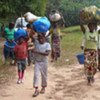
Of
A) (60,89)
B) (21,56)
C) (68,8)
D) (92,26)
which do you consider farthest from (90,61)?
(68,8)

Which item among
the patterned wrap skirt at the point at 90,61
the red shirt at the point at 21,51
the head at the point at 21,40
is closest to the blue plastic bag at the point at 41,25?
the patterned wrap skirt at the point at 90,61

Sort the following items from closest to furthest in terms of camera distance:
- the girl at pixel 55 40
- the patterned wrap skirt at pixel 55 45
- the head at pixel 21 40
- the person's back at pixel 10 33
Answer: the head at pixel 21 40, the person's back at pixel 10 33, the girl at pixel 55 40, the patterned wrap skirt at pixel 55 45

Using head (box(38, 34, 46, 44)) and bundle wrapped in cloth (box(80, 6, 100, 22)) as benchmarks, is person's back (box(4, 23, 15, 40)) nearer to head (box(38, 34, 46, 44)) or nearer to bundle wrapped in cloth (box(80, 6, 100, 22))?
bundle wrapped in cloth (box(80, 6, 100, 22))

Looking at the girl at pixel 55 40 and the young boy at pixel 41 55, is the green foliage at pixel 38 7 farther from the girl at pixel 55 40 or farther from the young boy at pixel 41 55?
the young boy at pixel 41 55

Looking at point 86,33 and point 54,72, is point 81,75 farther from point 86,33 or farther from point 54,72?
point 86,33

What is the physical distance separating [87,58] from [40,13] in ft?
49.9

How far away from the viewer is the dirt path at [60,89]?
343 inches

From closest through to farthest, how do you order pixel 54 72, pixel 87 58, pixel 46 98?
pixel 46 98 < pixel 87 58 < pixel 54 72

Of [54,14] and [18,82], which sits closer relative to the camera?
[18,82]

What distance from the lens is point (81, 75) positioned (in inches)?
445

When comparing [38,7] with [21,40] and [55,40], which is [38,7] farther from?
[21,40]

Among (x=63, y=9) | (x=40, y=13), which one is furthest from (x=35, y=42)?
(x=63, y=9)

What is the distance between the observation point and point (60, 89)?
9570 millimetres

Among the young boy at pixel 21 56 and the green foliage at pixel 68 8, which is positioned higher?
the green foliage at pixel 68 8
